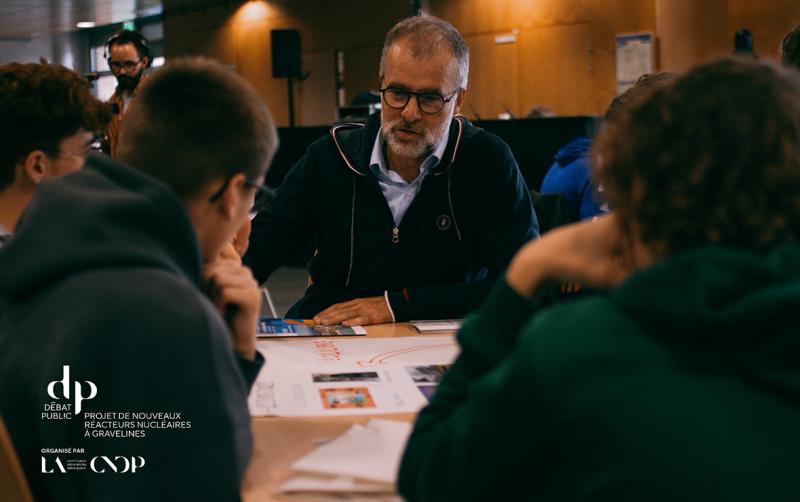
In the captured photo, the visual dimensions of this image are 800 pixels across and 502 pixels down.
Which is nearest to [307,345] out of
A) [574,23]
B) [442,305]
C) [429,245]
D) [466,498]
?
[442,305]

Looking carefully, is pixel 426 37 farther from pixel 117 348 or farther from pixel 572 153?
pixel 572 153

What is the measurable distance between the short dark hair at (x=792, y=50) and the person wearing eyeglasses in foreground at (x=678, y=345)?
109 centimetres

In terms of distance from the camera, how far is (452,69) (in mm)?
2328

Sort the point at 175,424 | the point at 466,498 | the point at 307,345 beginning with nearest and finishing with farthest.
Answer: the point at 466,498, the point at 175,424, the point at 307,345

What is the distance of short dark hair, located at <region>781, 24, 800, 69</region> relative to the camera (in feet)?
5.87

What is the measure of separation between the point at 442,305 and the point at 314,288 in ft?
1.64

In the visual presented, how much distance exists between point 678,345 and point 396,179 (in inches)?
66.8

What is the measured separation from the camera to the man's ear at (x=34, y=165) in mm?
1828

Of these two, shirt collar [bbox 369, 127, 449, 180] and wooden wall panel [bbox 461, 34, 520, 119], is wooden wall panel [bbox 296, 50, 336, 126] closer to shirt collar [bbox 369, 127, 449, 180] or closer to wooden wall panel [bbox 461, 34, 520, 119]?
wooden wall panel [bbox 461, 34, 520, 119]

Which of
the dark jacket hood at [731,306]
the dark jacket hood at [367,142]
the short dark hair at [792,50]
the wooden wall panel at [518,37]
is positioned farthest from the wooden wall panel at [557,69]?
the dark jacket hood at [731,306]

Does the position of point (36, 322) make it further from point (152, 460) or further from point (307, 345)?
point (307, 345)

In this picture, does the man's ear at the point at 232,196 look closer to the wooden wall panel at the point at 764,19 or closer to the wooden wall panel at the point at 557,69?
the wooden wall panel at the point at 764,19

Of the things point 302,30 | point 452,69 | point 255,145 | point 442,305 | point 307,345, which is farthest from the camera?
point 302,30

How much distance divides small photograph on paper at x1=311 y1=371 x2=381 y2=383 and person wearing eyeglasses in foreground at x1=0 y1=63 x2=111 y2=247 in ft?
2.39
